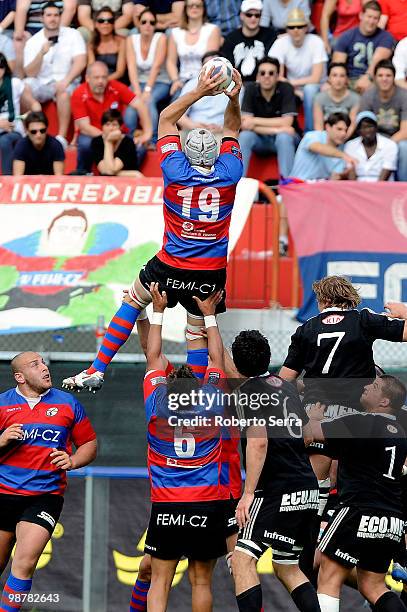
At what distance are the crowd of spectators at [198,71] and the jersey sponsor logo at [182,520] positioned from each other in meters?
5.37

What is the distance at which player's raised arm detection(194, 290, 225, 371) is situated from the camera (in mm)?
8922

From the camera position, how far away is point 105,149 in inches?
530

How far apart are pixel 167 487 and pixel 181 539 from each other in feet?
1.17

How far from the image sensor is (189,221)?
9008 mm

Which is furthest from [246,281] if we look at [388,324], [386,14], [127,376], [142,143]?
[386,14]

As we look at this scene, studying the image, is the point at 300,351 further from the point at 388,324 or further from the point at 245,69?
the point at 245,69

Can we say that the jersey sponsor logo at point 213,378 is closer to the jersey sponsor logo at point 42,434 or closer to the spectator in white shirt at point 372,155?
the jersey sponsor logo at point 42,434

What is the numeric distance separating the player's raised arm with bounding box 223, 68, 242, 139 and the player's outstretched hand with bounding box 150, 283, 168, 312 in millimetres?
1200

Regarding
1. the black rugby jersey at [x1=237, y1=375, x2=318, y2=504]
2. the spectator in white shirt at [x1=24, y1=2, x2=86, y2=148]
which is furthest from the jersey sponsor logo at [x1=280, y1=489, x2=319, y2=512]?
the spectator in white shirt at [x1=24, y1=2, x2=86, y2=148]

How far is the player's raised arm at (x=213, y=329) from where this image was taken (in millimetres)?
8922

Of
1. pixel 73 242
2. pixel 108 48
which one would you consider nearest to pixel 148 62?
pixel 108 48

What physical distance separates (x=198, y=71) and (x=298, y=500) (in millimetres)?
7322

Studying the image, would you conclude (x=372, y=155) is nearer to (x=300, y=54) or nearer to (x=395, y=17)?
(x=300, y=54)

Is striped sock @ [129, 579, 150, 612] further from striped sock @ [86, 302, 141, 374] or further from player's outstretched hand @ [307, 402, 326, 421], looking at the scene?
player's outstretched hand @ [307, 402, 326, 421]
